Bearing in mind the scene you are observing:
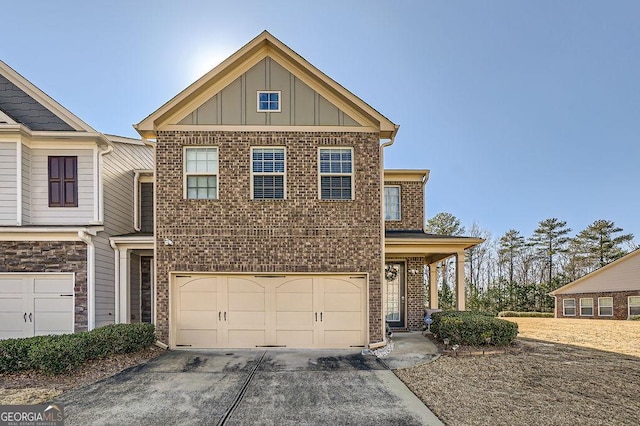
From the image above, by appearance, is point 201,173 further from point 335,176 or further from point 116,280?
point 116,280

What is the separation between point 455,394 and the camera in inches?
228

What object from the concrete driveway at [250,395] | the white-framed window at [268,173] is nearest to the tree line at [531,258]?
the white-framed window at [268,173]

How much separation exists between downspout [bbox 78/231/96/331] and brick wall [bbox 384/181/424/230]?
9.20m

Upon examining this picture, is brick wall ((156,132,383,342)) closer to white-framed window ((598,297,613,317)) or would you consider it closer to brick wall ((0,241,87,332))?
brick wall ((0,241,87,332))

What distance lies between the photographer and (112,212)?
10.9 m

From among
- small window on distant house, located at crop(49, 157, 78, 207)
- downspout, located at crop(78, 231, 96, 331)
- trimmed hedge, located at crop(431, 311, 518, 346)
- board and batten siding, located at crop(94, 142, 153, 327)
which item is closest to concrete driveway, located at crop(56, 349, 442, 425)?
trimmed hedge, located at crop(431, 311, 518, 346)

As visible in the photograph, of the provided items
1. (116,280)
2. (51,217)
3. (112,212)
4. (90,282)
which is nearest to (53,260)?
(90,282)

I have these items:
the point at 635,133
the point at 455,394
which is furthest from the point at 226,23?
the point at 635,133

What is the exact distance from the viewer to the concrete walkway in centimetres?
792

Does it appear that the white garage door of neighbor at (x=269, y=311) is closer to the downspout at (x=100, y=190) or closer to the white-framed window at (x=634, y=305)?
the downspout at (x=100, y=190)

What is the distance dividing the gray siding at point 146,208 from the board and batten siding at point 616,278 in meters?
26.0

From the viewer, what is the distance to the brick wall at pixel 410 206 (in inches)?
508

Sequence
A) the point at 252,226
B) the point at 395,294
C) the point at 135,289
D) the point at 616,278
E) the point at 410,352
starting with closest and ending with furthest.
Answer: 1. the point at 410,352
2. the point at 252,226
3. the point at 135,289
4. the point at 395,294
5. the point at 616,278

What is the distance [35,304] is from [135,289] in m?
2.67
